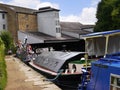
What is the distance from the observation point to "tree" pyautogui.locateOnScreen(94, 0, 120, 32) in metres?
48.3

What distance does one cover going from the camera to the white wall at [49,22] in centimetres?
6462

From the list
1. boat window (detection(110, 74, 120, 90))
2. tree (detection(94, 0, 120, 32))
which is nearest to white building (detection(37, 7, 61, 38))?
tree (detection(94, 0, 120, 32))

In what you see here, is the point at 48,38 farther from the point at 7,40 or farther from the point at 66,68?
the point at 66,68

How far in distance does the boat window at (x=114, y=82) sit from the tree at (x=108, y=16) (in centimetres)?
3976

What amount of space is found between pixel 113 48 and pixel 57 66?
15.8 feet

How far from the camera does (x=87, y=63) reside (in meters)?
14.7

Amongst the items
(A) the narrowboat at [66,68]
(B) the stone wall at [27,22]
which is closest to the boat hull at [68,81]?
(A) the narrowboat at [66,68]

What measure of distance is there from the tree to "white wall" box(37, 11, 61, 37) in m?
12.7

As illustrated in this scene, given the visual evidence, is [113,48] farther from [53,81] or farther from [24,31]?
[24,31]

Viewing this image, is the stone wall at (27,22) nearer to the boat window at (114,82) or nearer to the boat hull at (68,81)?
the boat hull at (68,81)

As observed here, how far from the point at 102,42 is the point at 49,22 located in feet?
169

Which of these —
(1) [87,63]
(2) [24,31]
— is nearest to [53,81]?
(1) [87,63]

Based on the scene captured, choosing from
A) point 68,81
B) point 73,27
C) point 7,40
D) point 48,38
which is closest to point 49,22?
point 48,38

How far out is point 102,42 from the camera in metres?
14.4
